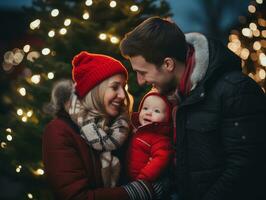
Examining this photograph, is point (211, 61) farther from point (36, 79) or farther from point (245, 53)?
point (245, 53)

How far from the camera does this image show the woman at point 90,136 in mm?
3404

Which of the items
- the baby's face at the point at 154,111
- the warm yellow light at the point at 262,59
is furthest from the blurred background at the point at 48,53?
the warm yellow light at the point at 262,59

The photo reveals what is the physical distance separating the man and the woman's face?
0.34 meters

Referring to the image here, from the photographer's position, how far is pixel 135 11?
17.0ft

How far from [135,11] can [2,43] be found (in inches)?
506

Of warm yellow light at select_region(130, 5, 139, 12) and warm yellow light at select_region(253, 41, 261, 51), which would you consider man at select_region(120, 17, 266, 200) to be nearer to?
warm yellow light at select_region(130, 5, 139, 12)

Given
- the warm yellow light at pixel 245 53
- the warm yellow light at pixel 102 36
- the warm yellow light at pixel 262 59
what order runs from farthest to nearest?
the warm yellow light at pixel 245 53
the warm yellow light at pixel 262 59
the warm yellow light at pixel 102 36

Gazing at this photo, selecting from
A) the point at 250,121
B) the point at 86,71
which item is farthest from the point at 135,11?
the point at 250,121

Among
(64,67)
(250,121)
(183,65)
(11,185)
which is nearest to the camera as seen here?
(250,121)

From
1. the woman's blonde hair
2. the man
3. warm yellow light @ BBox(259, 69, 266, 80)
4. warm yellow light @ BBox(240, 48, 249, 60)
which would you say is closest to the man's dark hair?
the man

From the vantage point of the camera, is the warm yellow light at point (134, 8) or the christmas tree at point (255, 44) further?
the christmas tree at point (255, 44)

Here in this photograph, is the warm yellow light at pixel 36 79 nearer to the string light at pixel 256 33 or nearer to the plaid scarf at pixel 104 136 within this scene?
the plaid scarf at pixel 104 136

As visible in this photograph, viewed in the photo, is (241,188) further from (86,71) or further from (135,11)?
(135,11)

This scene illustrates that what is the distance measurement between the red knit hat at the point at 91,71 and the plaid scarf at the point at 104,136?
112 mm
